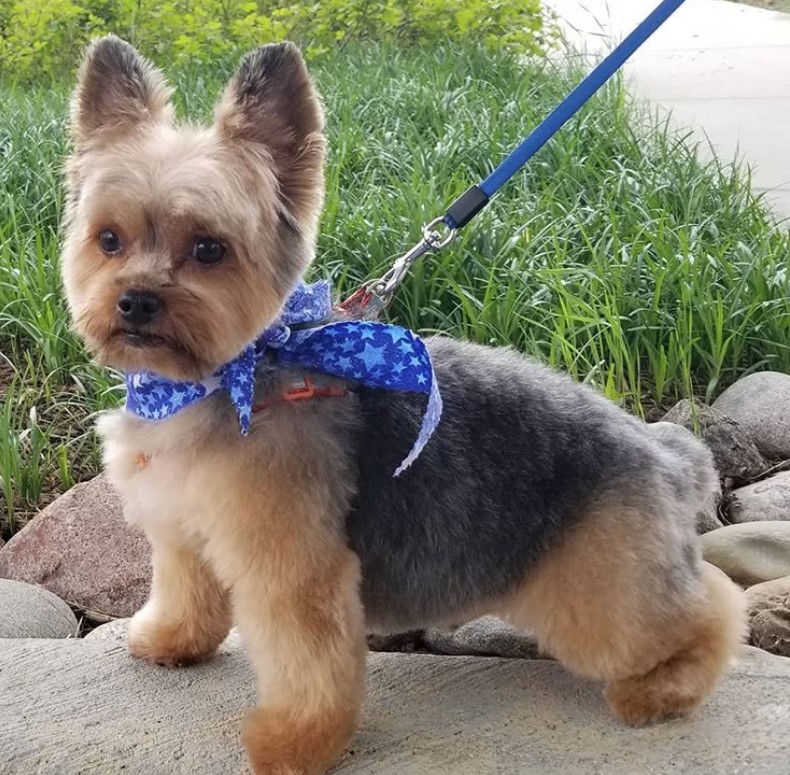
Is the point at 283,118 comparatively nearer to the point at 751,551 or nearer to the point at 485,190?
the point at 485,190

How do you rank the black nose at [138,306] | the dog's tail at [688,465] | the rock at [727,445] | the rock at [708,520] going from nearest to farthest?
1. the black nose at [138,306]
2. the dog's tail at [688,465]
3. the rock at [708,520]
4. the rock at [727,445]

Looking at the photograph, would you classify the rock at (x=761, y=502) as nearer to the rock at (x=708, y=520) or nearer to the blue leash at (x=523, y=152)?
the rock at (x=708, y=520)

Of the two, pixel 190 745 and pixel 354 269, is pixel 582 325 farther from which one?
pixel 190 745

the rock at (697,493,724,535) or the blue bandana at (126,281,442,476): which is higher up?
the blue bandana at (126,281,442,476)

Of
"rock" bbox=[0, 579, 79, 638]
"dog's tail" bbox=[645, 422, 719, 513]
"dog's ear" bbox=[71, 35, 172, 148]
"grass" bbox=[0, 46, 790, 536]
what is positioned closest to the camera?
"dog's ear" bbox=[71, 35, 172, 148]

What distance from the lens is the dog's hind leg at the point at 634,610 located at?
2.40m

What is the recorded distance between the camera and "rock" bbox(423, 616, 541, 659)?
3012mm

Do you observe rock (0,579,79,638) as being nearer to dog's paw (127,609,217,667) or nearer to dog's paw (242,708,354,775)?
dog's paw (127,609,217,667)

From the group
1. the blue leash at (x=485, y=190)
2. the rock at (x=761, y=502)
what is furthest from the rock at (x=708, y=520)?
the blue leash at (x=485, y=190)

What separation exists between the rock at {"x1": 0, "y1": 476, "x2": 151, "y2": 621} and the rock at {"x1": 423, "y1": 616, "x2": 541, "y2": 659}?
101 centimetres

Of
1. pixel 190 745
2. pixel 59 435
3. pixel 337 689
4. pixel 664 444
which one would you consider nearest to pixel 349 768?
pixel 337 689

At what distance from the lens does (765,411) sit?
4102 millimetres

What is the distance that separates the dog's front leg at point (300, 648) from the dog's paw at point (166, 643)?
0.47 m

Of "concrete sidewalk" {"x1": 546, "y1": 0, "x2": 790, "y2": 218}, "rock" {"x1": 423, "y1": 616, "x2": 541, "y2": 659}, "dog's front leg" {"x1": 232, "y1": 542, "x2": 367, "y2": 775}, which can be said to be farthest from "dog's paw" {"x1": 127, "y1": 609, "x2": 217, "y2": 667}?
"concrete sidewalk" {"x1": 546, "y1": 0, "x2": 790, "y2": 218}
